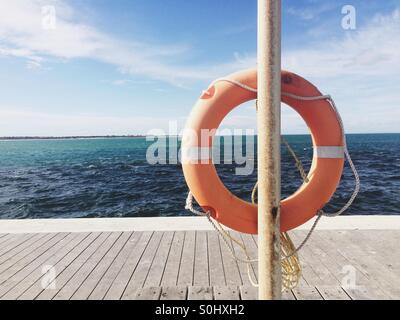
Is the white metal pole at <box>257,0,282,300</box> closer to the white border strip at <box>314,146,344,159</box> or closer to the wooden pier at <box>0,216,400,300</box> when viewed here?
the wooden pier at <box>0,216,400,300</box>

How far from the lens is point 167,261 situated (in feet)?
8.64

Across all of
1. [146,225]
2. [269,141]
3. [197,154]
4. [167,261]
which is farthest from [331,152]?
[146,225]

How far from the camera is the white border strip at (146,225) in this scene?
3.33 metres

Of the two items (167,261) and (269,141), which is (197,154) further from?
(167,261)

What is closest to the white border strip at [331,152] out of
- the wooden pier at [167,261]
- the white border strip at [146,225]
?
the wooden pier at [167,261]

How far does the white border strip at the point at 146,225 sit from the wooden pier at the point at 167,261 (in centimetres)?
1

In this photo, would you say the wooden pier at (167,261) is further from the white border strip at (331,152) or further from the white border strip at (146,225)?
the white border strip at (331,152)

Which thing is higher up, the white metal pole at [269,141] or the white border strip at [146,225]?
the white metal pole at [269,141]

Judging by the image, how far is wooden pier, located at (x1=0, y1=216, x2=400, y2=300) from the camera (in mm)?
2074

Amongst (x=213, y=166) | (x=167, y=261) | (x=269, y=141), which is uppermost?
(x=269, y=141)

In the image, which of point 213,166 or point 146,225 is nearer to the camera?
point 213,166

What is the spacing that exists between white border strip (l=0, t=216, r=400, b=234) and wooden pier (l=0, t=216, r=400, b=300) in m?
0.01

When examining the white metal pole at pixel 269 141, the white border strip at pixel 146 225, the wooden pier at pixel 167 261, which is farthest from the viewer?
the white border strip at pixel 146 225

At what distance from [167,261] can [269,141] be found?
162 centimetres
